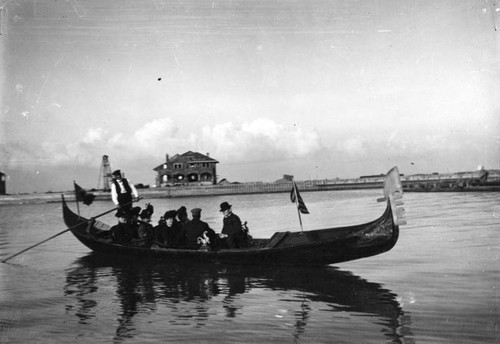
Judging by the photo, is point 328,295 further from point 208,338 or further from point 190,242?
point 190,242

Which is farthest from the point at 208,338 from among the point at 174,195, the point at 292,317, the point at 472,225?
the point at 174,195

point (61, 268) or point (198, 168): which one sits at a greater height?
point (198, 168)

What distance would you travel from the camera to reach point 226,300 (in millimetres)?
9781

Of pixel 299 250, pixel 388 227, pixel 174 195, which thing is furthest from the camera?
pixel 174 195

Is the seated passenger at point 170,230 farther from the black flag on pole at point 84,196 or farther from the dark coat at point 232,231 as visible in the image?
the black flag on pole at point 84,196

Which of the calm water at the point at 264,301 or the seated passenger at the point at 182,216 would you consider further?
the seated passenger at the point at 182,216

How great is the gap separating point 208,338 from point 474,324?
4164 millimetres

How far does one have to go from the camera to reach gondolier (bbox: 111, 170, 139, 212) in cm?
1497

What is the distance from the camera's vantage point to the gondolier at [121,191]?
1497cm

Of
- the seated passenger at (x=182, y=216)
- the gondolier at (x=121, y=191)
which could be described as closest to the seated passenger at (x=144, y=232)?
the gondolier at (x=121, y=191)

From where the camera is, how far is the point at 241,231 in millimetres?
12805

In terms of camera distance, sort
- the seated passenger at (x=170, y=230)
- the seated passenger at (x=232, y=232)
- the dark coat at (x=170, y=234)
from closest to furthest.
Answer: the seated passenger at (x=232, y=232)
the seated passenger at (x=170, y=230)
the dark coat at (x=170, y=234)

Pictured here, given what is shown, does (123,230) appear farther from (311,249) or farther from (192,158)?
(192,158)

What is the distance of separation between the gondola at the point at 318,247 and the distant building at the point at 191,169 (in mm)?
68771
